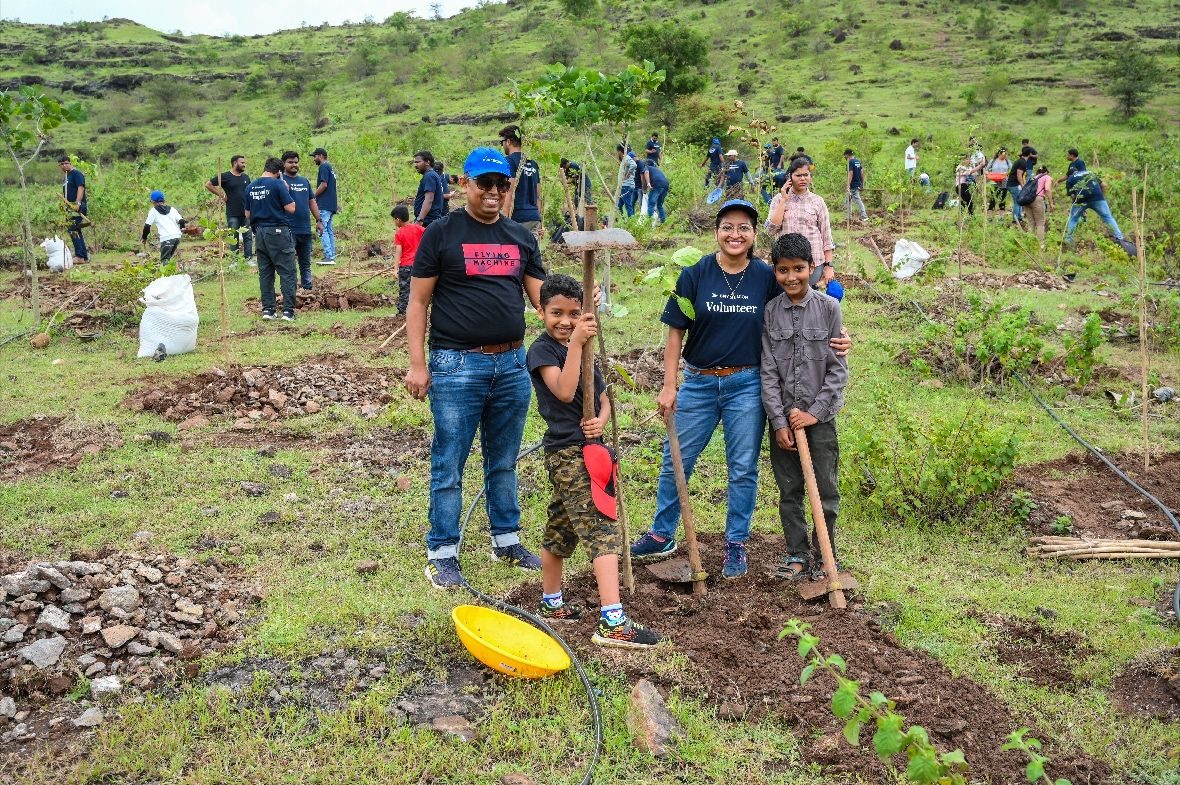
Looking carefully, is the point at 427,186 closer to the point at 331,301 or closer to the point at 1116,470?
the point at 331,301

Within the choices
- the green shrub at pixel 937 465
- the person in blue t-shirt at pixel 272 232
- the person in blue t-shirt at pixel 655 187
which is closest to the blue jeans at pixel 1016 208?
the person in blue t-shirt at pixel 655 187

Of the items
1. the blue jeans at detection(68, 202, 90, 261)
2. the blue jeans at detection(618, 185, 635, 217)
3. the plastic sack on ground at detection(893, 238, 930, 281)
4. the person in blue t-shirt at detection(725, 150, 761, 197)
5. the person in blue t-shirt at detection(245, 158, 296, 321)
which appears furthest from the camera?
→ the blue jeans at detection(618, 185, 635, 217)

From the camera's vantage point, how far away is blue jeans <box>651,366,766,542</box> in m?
3.92

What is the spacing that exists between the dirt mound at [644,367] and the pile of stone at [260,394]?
190cm

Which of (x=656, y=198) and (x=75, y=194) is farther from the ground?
(x=75, y=194)

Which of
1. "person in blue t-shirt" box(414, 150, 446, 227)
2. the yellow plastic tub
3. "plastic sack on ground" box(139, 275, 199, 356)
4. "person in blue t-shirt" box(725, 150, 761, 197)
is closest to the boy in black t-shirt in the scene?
the yellow plastic tub

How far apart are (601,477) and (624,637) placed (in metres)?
0.59

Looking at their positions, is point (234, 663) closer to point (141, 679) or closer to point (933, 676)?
point (141, 679)

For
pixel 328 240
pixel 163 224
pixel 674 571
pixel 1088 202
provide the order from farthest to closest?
pixel 328 240 < pixel 1088 202 < pixel 163 224 < pixel 674 571

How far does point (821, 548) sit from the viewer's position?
12.4 ft

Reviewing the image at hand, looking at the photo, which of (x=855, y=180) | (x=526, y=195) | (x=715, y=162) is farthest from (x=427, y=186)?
(x=715, y=162)

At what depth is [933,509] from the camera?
15.6 feet

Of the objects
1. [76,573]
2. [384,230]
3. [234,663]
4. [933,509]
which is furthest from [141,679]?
[384,230]

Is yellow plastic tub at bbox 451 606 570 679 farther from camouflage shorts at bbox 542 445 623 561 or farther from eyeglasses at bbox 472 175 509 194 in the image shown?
eyeglasses at bbox 472 175 509 194
